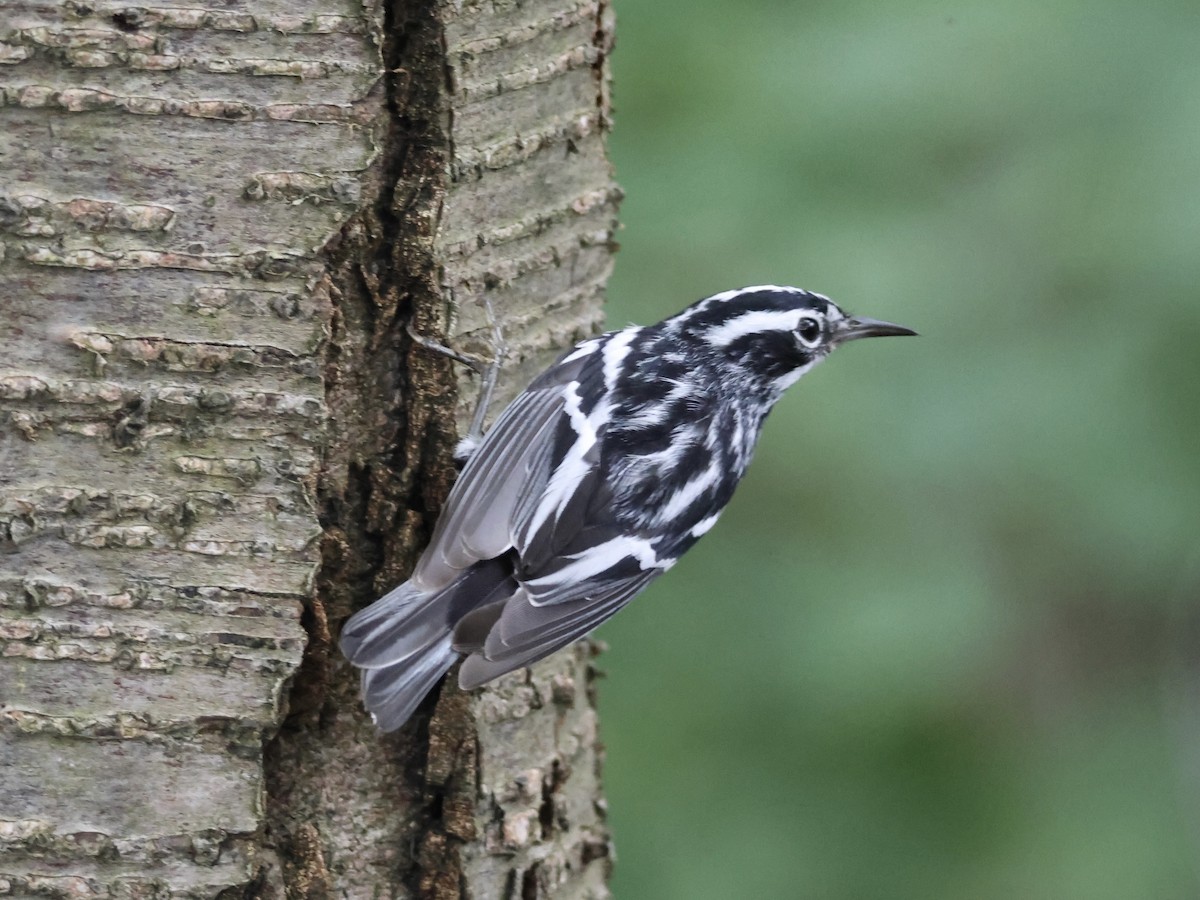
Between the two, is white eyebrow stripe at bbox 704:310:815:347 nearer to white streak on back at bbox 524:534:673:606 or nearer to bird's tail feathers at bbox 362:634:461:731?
white streak on back at bbox 524:534:673:606

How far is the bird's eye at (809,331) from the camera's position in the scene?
3.66 meters

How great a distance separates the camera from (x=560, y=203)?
10.3 feet

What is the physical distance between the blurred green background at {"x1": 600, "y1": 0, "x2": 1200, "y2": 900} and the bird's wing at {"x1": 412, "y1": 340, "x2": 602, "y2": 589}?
2.27 ft

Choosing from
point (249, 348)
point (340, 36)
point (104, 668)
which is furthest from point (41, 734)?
point (340, 36)

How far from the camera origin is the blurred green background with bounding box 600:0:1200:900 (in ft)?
11.9

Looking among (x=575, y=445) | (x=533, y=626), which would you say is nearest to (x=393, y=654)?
(x=533, y=626)

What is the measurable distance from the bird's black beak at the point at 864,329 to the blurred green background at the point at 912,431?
0.09 m

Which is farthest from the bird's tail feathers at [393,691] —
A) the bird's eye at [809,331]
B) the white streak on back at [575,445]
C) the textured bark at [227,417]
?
the bird's eye at [809,331]

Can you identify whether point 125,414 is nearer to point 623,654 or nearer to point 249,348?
point 249,348

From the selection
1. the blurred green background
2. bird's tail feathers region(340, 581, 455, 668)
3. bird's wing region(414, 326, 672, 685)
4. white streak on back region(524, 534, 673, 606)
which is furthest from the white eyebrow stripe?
bird's tail feathers region(340, 581, 455, 668)

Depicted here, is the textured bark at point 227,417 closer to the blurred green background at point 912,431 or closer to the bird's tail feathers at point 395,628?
the bird's tail feathers at point 395,628

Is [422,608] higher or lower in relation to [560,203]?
lower

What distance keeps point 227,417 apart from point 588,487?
0.93 meters

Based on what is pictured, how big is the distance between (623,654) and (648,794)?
381 millimetres
